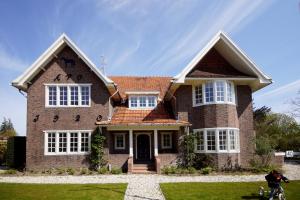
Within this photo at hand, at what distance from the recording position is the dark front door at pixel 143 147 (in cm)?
2748

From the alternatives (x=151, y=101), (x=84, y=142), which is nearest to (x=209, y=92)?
(x=151, y=101)

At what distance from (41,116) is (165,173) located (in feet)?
33.5

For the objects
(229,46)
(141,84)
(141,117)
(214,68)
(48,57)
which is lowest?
(141,117)

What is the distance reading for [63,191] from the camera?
15.4 metres

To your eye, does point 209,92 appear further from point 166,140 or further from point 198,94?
point 166,140

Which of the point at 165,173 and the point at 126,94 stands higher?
the point at 126,94

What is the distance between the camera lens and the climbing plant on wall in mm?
24594

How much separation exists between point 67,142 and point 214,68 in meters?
12.4

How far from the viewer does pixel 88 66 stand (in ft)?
84.3

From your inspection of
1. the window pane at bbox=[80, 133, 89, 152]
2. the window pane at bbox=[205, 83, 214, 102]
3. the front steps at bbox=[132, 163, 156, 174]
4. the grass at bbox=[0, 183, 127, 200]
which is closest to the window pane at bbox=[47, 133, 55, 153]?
the window pane at bbox=[80, 133, 89, 152]

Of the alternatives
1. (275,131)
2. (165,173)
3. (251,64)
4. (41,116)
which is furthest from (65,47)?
(275,131)

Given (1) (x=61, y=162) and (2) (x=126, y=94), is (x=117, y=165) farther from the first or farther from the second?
(2) (x=126, y=94)

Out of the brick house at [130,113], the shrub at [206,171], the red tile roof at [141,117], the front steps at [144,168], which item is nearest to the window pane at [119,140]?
the brick house at [130,113]

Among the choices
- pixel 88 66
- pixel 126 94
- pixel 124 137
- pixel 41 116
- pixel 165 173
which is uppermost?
pixel 88 66
